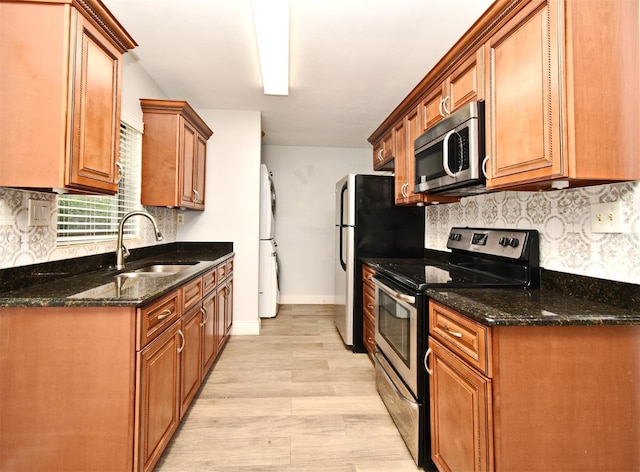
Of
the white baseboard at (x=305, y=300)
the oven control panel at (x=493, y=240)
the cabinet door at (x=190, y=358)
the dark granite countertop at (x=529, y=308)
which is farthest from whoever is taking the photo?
the white baseboard at (x=305, y=300)

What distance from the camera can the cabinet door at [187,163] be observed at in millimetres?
2697

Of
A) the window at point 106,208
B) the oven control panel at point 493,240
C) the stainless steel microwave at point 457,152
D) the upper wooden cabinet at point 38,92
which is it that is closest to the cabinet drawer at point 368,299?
the oven control panel at point 493,240

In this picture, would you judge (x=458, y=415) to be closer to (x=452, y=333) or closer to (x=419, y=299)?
(x=452, y=333)

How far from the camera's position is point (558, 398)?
109 centimetres

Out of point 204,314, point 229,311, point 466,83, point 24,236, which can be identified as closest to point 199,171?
point 229,311

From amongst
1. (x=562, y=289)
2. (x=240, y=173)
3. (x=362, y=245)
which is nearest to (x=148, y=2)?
(x=240, y=173)

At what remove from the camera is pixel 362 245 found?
9.92ft

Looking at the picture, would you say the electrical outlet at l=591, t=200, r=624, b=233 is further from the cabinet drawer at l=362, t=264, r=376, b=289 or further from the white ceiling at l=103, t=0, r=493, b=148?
the cabinet drawer at l=362, t=264, r=376, b=289

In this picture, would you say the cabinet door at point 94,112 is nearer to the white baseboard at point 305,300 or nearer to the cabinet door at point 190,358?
the cabinet door at point 190,358

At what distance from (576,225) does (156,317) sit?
1958 mm

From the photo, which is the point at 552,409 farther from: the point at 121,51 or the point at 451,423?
the point at 121,51

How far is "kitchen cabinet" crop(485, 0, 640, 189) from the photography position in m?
1.09

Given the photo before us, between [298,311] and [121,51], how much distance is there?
355 cm

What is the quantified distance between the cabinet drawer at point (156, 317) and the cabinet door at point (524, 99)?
5.45ft
